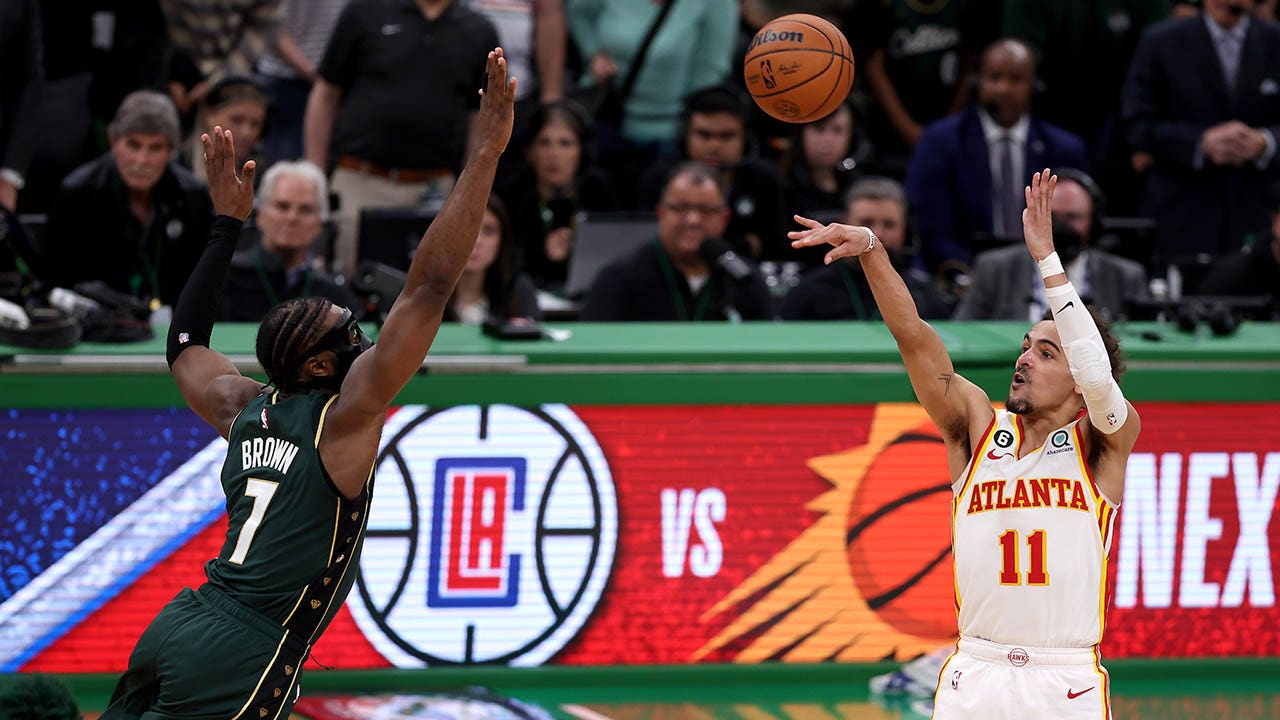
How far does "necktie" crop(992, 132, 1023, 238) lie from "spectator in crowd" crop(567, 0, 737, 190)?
2.03 metres

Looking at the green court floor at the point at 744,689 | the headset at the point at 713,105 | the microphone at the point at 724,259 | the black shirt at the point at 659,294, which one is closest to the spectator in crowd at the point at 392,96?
the headset at the point at 713,105

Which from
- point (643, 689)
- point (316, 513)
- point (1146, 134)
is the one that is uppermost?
point (1146, 134)

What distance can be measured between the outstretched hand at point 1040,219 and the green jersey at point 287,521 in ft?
7.20

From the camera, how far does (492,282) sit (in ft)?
28.6

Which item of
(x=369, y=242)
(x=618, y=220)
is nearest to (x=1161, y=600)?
(x=618, y=220)

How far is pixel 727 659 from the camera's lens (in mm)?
7309

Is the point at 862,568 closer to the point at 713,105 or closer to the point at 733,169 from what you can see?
the point at 733,169

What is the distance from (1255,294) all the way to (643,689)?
4.38m

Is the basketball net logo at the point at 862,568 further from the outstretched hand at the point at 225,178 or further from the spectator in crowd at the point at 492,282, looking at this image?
the outstretched hand at the point at 225,178

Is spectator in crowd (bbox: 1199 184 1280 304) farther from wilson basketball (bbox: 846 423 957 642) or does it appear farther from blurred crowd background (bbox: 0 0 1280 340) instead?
wilson basketball (bbox: 846 423 957 642)

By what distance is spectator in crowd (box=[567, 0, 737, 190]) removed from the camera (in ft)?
36.9

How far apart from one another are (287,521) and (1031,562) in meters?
2.33

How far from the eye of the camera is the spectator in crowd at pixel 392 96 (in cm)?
1016

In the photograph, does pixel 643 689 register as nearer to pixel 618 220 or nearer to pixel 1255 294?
pixel 618 220
